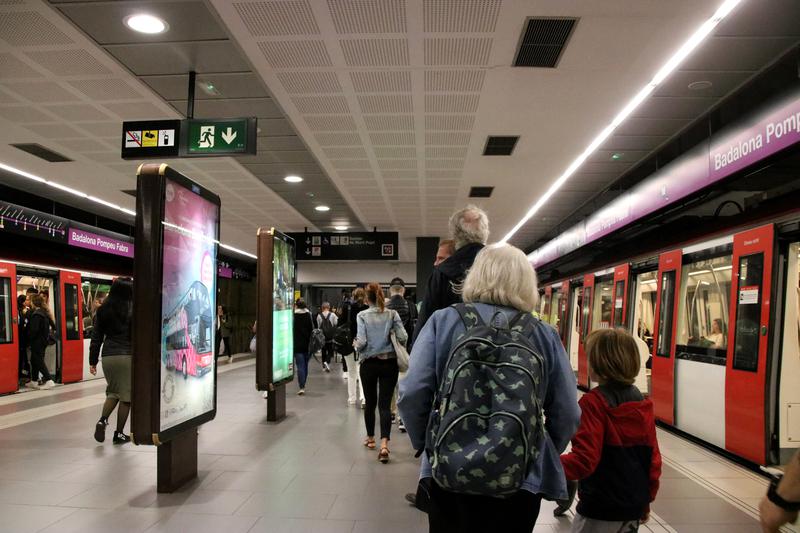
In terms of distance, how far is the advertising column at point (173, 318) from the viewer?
3605mm

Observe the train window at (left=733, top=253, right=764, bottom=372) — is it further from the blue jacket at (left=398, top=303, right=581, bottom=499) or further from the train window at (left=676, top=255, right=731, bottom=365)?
the blue jacket at (left=398, top=303, right=581, bottom=499)

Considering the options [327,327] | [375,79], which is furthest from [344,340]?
[327,327]

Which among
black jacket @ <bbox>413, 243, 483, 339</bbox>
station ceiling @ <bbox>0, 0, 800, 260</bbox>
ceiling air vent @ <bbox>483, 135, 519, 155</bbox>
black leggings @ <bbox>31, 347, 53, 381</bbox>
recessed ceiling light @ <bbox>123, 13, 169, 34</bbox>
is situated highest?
recessed ceiling light @ <bbox>123, 13, 169, 34</bbox>

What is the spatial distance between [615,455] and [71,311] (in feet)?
37.2

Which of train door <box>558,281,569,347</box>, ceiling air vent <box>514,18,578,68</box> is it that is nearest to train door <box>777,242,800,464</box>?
ceiling air vent <box>514,18,578,68</box>

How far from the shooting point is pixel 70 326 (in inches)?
425

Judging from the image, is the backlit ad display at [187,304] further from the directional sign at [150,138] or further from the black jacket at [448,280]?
the black jacket at [448,280]

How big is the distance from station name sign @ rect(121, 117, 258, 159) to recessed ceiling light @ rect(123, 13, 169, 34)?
1174mm

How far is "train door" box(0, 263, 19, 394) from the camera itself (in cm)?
893

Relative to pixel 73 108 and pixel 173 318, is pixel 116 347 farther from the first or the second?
pixel 73 108

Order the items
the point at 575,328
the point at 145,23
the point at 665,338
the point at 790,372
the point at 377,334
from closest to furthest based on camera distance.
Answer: the point at 145,23 < the point at 790,372 < the point at 377,334 < the point at 665,338 < the point at 575,328

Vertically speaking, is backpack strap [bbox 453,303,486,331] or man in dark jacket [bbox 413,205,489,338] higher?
man in dark jacket [bbox 413,205,489,338]

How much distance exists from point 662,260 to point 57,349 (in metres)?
10.5

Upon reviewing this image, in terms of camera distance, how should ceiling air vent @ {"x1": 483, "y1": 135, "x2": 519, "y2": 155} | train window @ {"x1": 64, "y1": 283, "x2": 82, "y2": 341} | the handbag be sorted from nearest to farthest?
the handbag, ceiling air vent @ {"x1": 483, "y1": 135, "x2": 519, "y2": 155}, train window @ {"x1": 64, "y1": 283, "x2": 82, "y2": 341}
